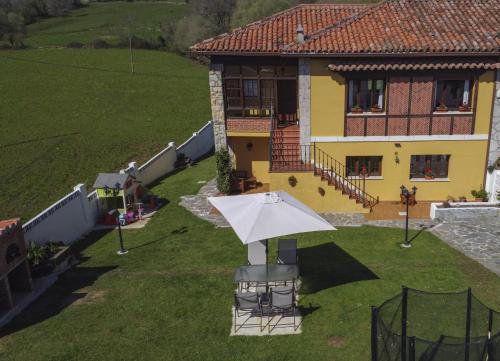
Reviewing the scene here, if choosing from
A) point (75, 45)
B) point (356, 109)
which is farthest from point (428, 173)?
point (75, 45)

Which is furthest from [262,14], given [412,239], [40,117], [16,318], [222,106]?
[16,318]

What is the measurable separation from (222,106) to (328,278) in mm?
9787

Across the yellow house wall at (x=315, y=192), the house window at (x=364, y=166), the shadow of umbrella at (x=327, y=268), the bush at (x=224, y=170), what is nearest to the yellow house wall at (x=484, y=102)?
the house window at (x=364, y=166)

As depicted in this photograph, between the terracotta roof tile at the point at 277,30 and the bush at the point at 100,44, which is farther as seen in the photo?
the bush at the point at 100,44

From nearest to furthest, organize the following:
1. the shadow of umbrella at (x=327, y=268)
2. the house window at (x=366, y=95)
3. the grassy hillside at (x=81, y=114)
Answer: the shadow of umbrella at (x=327, y=268) < the house window at (x=366, y=95) < the grassy hillside at (x=81, y=114)

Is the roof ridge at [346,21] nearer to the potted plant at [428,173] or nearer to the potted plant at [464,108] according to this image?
the potted plant at [464,108]

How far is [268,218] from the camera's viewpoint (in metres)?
11.8

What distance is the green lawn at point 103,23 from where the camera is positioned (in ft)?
233

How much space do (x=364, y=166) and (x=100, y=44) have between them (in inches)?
2269

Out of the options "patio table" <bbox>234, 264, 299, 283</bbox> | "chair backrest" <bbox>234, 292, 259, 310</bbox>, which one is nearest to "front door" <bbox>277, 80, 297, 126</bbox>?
"patio table" <bbox>234, 264, 299, 283</bbox>

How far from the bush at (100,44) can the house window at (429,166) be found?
58.1m

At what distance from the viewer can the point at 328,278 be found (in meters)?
13.7

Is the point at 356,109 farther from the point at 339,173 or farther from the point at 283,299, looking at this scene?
the point at 283,299

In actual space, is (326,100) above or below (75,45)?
below
